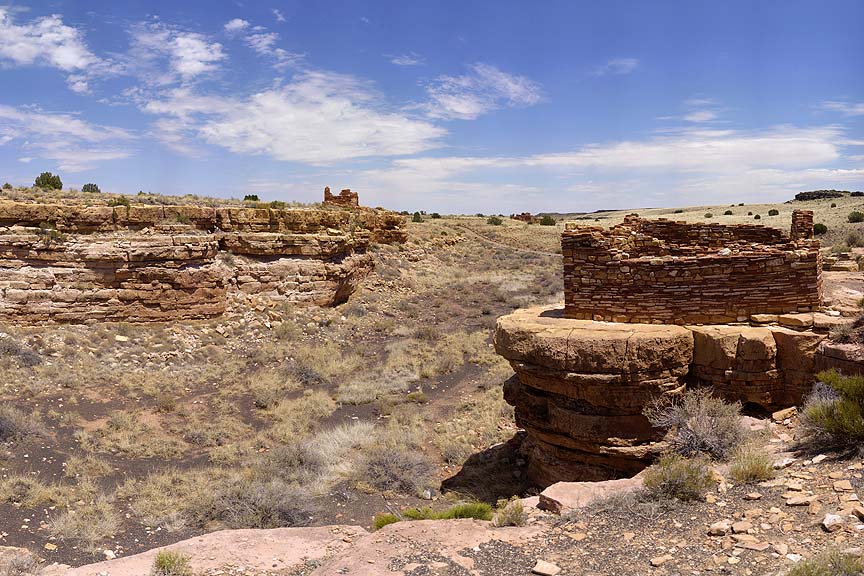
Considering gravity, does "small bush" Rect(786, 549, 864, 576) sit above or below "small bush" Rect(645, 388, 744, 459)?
above

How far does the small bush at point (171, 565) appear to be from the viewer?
15.6 ft

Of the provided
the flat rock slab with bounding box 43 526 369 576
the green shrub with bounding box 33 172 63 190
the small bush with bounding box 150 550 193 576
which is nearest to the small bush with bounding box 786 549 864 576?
the flat rock slab with bounding box 43 526 369 576

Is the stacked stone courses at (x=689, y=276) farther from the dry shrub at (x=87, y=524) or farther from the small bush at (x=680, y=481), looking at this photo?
the dry shrub at (x=87, y=524)

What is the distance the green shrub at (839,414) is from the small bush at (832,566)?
211cm

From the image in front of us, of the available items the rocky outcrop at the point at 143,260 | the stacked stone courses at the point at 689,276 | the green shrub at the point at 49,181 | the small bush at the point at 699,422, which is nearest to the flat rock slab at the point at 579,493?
the small bush at the point at 699,422

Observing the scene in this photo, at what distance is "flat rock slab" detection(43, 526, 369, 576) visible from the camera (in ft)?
16.6

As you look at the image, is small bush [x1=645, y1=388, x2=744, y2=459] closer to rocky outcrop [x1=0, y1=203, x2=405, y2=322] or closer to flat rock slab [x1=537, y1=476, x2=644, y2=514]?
flat rock slab [x1=537, y1=476, x2=644, y2=514]

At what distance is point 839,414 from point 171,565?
20.4ft

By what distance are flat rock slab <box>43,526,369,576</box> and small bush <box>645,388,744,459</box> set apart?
3.74m

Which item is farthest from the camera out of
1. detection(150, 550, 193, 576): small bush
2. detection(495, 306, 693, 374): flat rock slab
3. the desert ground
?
detection(495, 306, 693, 374): flat rock slab

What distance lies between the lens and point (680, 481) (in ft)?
17.1

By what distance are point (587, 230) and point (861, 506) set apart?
4790 millimetres

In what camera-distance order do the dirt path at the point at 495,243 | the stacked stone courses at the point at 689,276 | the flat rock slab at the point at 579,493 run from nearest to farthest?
the flat rock slab at the point at 579,493, the stacked stone courses at the point at 689,276, the dirt path at the point at 495,243

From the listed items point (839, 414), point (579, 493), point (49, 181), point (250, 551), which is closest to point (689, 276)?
point (839, 414)
